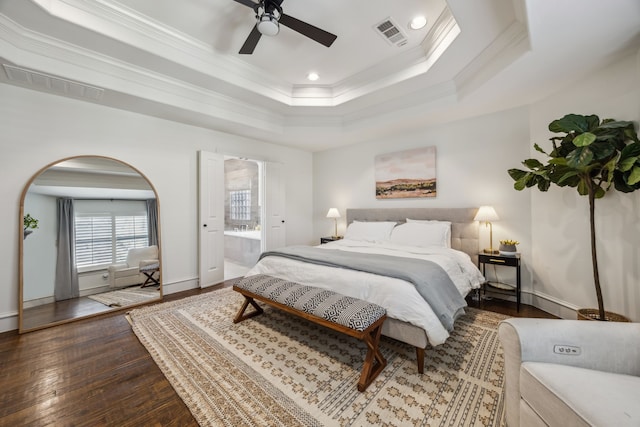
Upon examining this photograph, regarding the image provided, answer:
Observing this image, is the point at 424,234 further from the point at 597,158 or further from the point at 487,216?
the point at 597,158

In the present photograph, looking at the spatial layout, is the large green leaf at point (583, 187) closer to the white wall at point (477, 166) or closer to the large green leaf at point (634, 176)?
the large green leaf at point (634, 176)

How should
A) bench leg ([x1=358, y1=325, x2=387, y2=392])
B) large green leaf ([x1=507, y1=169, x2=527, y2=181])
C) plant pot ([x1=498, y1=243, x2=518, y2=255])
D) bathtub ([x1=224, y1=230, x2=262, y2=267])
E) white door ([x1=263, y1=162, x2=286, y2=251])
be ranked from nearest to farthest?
bench leg ([x1=358, y1=325, x2=387, y2=392]) < large green leaf ([x1=507, y1=169, x2=527, y2=181]) < plant pot ([x1=498, y1=243, x2=518, y2=255]) < white door ([x1=263, y1=162, x2=286, y2=251]) < bathtub ([x1=224, y1=230, x2=262, y2=267])

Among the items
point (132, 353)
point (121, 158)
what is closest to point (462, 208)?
point (132, 353)

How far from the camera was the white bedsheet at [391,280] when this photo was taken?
1.85 metres

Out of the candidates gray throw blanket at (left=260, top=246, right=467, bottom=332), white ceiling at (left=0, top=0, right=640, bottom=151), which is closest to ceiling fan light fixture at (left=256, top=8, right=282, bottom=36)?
white ceiling at (left=0, top=0, right=640, bottom=151)

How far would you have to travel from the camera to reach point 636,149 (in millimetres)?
1829

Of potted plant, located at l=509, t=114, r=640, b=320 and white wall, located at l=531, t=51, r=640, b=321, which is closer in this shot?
potted plant, located at l=509, t=114, r=640, b=320

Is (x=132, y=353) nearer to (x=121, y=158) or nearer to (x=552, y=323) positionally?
(x=121, y=158)

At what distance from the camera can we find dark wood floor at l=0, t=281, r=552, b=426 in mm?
1502

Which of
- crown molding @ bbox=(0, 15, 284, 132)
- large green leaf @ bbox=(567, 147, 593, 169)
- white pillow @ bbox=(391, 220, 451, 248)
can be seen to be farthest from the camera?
white pillow @ bbox=(391, 220, 451, 248)

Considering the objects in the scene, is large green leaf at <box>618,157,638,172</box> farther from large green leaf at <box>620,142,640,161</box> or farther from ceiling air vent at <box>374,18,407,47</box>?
ceiling air vent at <box>374,18,407,47</box>

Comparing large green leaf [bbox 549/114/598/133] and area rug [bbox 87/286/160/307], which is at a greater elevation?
large green leaf [bbox 549/114/598/133]

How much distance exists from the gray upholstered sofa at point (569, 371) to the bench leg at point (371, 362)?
2.50ft

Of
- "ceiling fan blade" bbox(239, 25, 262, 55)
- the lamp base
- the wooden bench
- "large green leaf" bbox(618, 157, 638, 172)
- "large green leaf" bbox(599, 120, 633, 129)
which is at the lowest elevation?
the wooden bench
